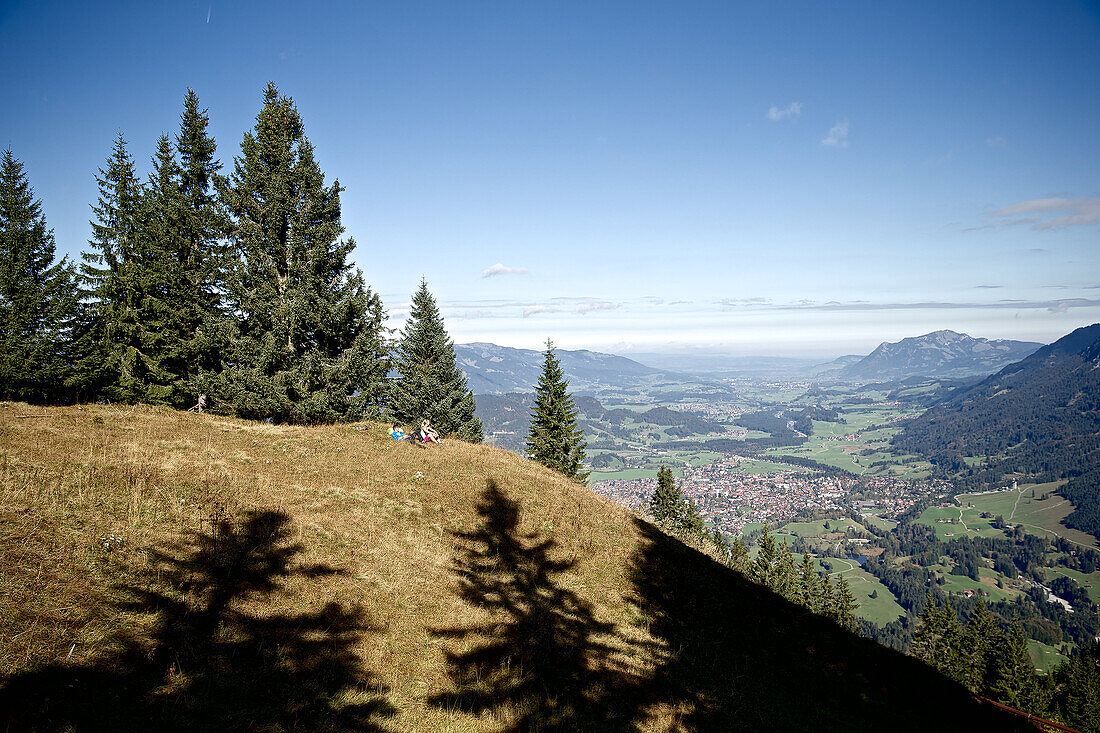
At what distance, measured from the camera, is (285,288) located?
2434 centimetres

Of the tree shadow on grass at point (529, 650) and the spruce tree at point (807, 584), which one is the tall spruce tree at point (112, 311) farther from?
the spruce tree at point (807, 584)

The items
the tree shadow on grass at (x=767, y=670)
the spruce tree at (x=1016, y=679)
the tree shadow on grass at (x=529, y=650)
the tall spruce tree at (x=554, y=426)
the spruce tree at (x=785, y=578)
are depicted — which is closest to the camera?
the tree shadow on grass at (x=529, y=650)

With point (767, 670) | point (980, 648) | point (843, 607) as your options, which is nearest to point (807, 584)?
point (843, 607)

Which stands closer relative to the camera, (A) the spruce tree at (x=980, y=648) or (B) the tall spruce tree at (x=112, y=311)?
(B) the tall spruce tree at (x=112, y=311)

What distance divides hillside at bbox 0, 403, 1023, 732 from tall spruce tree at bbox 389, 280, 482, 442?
21481 mm

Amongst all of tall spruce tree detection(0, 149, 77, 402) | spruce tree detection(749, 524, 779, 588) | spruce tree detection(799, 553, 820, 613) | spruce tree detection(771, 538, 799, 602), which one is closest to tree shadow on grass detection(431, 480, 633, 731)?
tall spruce tree detection(0, 149, 77, 402)

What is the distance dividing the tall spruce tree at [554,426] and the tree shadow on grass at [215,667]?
1282 inches

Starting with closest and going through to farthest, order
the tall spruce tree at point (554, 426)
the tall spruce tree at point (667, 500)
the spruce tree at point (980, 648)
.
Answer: the spruce tree at point (980, 648) < the tall spruce tree at point (554, 426) < the tall spruce tree at point (667, 500)

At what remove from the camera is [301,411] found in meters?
24.2

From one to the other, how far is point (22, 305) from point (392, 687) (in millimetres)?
33012

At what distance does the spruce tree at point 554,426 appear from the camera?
4228cm

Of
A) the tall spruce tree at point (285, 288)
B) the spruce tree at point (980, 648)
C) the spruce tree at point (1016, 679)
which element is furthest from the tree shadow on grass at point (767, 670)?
the spruce tree at point (1016, 679)

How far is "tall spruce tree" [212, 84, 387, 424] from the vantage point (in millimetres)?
23688

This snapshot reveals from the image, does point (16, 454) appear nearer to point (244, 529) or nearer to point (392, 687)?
point (244, 529)
